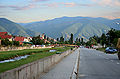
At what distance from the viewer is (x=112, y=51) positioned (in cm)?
6034

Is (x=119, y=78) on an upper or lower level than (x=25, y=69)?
lower

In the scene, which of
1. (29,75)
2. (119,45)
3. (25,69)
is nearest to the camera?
(25,69)

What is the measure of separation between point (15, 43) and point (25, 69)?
98209mm

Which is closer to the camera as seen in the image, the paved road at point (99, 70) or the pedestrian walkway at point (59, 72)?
the pedestrian walkway at point (59, 72)

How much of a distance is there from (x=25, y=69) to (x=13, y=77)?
6.07 ft

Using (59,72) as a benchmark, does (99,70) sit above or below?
below

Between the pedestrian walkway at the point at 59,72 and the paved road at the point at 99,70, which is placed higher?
the pedestrian walkway at the point at 59,72

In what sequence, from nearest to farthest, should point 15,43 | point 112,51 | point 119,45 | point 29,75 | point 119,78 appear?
1. point 29,75
2. point 119,78
3. point 119,45
4. point 112,51
5. point 15,43

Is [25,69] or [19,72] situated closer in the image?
[19,72]

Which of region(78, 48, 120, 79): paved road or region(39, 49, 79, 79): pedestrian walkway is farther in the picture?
region(78, 48, 120, 79): paved road

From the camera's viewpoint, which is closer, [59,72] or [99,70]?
[59,72]

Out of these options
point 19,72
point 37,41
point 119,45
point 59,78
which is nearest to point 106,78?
point 59,78

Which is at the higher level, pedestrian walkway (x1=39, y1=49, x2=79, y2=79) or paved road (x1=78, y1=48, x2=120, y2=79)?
pedestrian walkway (x1=39, y1=49, x2=79, y2=79)

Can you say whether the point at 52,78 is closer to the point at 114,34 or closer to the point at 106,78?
the point at 106,78
